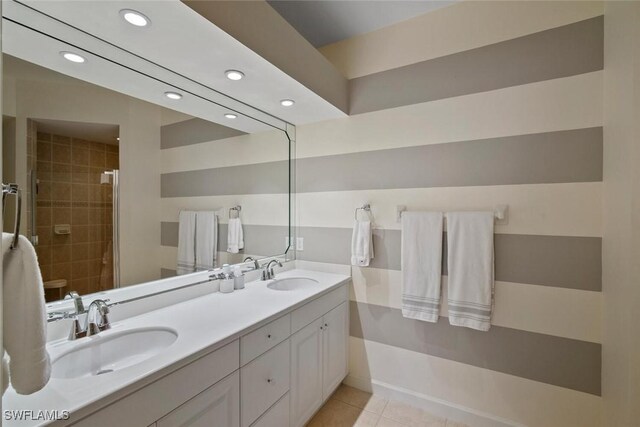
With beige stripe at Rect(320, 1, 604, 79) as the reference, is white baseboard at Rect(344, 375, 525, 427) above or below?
below

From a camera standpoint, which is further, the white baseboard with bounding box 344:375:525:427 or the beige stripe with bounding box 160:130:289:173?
the white baseboard with bounding box 344:375:525:427

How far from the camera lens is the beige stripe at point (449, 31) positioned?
1645 millimetres

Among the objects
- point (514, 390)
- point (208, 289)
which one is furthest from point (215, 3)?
point (514, 390)

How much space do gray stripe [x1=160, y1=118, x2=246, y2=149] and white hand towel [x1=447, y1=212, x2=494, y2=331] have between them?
5.42ft

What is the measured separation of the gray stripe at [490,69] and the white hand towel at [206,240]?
1344 mm

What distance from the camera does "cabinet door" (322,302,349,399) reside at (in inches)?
76.4

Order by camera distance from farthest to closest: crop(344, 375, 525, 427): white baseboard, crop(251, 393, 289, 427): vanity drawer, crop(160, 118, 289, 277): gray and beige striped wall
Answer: crop(344, 375, 525, 427): white baseboard < crop(160, 118, 289, 277): gray and beige striped wall < crop(251, 393, 289, 427): vanity drawer

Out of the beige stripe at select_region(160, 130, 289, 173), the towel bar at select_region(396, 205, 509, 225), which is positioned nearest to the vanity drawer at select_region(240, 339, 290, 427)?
the beige stripe at select_region(160, 130, 289, 173)

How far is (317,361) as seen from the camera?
6.09 feet

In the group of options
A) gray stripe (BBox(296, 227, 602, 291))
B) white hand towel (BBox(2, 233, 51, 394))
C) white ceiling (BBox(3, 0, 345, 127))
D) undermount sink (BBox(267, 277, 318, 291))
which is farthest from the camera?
undermount sink (BBox(267, 277, 318, 291))

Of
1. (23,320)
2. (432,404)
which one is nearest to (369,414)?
(432,404)

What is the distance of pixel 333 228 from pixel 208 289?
103cm

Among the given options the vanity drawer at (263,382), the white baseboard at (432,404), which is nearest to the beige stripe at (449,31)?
the vanity drawer at (263,382)

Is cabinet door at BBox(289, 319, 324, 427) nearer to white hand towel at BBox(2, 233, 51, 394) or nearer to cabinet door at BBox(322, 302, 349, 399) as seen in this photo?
cabinet door at BBox(322, 302, 349, 399)
